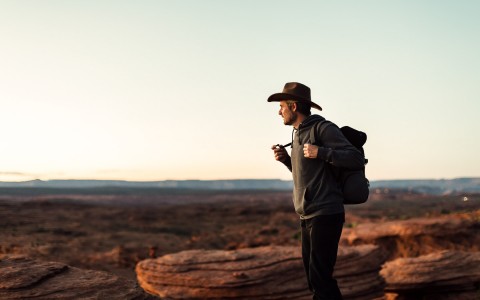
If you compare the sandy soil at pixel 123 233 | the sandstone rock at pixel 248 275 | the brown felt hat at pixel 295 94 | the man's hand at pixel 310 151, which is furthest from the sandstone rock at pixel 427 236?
the man's hand at pixel 310 151

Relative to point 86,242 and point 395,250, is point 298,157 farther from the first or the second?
point 86,242

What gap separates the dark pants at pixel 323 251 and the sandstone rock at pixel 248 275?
15.8ft

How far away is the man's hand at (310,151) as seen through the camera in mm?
4768

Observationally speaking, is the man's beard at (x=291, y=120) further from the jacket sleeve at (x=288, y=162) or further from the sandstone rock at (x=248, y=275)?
the sandstone rock at (x=248, y=275)

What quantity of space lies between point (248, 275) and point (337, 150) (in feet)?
18.3

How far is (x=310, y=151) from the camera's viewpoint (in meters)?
4.80

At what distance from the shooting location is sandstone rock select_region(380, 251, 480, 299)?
36.2ft

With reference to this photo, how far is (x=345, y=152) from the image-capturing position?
15.5 ft

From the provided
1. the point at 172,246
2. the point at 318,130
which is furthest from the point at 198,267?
the point at 172,246

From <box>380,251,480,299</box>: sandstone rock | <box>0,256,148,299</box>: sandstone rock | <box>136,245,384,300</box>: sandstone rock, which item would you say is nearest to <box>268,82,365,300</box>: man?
<box>0,256,148,299</box>: sandstone rock

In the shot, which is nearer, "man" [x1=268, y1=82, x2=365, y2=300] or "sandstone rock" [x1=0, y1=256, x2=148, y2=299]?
"man" [x1=268, y1=82, x2=365, y2=300]

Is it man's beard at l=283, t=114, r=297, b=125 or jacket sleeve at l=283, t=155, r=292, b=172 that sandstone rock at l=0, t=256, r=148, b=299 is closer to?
jacket sleeve at l=283, t=155, r=292, b=172

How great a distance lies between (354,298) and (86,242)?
27329 mm

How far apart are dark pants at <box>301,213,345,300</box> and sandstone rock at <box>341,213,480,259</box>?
12.6m
